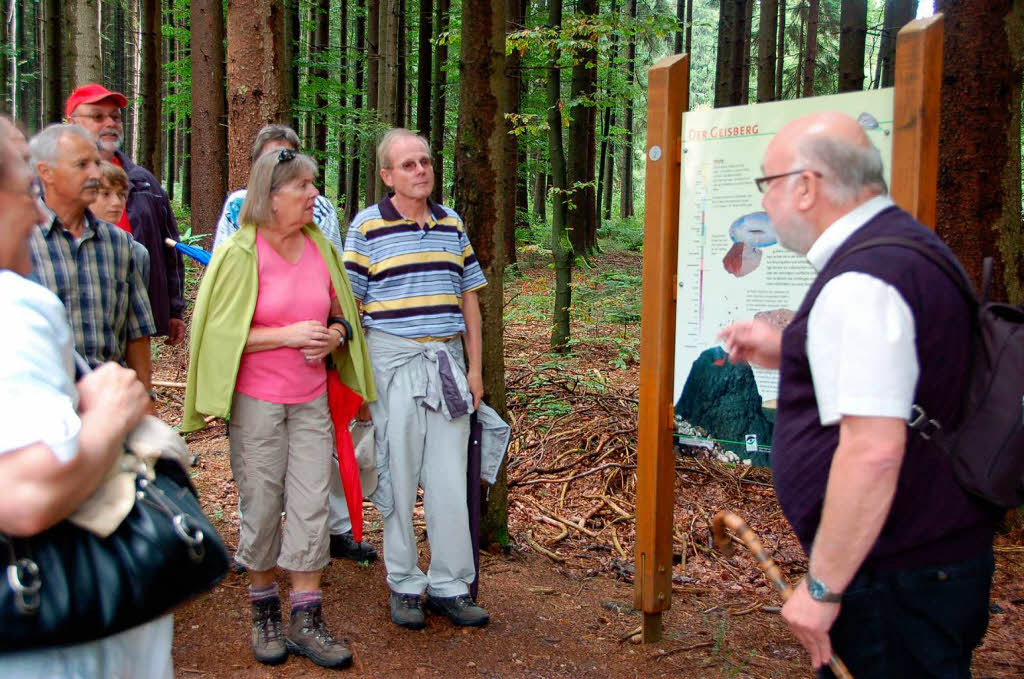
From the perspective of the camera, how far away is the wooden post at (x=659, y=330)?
367 cm

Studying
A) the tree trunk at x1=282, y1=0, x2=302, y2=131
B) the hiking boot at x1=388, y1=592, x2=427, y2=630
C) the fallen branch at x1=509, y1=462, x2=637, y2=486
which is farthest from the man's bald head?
the tree trunk at x1=282, y1=0, x2=302, y2=131

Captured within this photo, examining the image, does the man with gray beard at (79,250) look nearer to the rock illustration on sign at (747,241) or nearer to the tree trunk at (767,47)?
the rock illustration on sign at (747,241)

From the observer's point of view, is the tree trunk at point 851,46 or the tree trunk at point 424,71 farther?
the tree trunk at point 424,71

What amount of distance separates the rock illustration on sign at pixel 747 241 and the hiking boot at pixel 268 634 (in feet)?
8.67

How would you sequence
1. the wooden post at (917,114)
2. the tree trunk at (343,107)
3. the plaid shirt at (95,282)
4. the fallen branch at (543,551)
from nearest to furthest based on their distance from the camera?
the wooden post at (917,114) < the plaid shirt at (95,282) < the fallen branch at (543,551) < the tree trunk at (343,107)

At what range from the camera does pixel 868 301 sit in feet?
5.88

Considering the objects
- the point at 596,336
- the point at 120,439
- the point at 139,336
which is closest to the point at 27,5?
the point at 596,336

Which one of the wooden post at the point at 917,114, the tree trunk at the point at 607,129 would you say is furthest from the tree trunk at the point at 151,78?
the wooden post at the point at 917,114

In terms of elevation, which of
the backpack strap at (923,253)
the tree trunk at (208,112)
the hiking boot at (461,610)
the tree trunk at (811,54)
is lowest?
the hiking boot at (461,610)

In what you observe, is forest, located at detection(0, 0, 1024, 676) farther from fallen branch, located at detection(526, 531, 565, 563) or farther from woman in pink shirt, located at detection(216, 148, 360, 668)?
woman in pink shirt, located at detection(216, 148, 360, 668)

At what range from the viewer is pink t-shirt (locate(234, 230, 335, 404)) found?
372 cm

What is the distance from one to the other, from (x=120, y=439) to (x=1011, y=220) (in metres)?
5.34

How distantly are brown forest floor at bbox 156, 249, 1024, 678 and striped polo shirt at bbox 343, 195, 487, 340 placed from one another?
1550mm

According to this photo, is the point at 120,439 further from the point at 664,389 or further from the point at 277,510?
the point at 664,389
